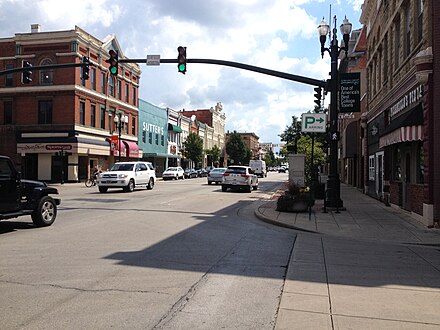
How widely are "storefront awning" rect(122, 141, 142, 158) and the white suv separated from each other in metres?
19.6

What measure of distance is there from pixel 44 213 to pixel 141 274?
223 inches

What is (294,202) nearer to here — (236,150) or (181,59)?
(181,59)

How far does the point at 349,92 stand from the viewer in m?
17.1

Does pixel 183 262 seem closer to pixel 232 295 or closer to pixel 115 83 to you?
pixel 232 295

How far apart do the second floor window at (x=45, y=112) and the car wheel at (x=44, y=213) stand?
2994cm

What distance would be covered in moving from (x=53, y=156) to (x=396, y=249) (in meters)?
35.2

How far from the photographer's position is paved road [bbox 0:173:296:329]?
15.4 feet

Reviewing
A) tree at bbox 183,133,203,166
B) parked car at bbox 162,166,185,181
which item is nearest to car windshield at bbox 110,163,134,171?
parked car at bbox 162,166,185,181

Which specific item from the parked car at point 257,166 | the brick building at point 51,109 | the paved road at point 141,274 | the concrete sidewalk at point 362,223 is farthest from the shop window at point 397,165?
the parked car at point 257,166

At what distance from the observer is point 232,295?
5.55 meters

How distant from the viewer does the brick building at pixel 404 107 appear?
12156mm

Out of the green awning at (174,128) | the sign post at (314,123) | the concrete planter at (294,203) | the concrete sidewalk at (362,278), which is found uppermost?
the green awning at (174,128)

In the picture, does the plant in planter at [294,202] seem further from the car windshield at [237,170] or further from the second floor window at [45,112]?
the second floor window at [45,112]

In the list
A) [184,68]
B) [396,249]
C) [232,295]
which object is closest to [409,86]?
[396,249]
